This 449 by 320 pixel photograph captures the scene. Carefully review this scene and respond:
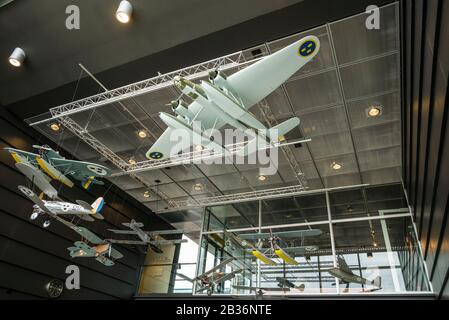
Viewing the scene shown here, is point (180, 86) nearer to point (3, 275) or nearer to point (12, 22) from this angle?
point (12, 22)

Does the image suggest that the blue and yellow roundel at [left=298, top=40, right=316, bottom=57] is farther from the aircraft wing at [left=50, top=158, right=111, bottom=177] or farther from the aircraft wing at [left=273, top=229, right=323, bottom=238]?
the aircraft wing at [left=273, top=229, right=323, bottom=238]

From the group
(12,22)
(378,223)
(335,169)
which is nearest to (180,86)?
(12,22)

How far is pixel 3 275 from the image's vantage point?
27.0 feet

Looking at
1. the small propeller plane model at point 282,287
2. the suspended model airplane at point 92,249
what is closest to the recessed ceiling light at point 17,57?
the suspended model airplane at point 92,249

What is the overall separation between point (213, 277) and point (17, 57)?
8608 mm

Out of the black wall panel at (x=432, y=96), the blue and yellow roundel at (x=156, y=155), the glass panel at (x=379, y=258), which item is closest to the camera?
the black wall panel at (x=432, y=96)

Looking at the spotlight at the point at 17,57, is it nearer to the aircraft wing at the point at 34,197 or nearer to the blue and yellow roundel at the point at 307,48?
the aircraft wing at the point at 34,197

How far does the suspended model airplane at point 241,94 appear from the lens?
521cm

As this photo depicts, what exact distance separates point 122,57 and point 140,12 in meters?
1.17

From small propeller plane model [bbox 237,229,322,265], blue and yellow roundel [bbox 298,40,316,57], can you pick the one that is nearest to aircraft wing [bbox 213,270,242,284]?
small propeller plane model [bbox 237,229,322,265]

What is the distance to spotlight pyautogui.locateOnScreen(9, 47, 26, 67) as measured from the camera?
7.19 metres

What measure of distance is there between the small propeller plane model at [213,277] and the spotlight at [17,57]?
821cm

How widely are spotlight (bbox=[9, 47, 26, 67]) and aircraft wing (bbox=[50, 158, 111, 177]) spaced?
246 centimetres
